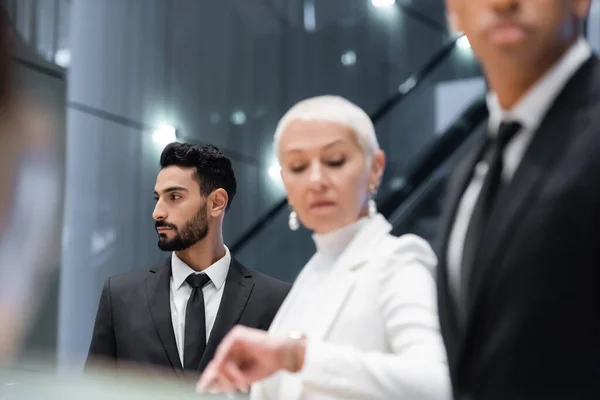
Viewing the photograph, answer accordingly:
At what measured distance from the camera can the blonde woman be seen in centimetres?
88

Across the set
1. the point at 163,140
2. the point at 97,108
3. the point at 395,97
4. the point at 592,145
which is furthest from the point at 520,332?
the point at 395,97

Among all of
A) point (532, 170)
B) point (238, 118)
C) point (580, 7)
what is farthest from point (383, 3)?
point (532, 170)

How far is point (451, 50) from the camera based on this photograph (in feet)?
12.1

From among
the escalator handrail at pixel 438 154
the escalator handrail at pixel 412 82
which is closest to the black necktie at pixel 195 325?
the escalator handrail at pixel 438 154

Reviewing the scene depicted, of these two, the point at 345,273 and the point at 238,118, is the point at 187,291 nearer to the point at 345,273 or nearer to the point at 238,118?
the point at 345,273

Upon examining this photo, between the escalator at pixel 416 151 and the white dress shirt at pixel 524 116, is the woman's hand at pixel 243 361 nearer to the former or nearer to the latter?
the white dress shirt at pixel 524 116

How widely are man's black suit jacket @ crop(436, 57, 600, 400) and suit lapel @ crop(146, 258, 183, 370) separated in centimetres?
121

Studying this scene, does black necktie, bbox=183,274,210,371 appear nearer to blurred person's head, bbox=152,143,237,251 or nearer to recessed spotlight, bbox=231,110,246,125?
blurred person's head, bbox=152,143,237,251

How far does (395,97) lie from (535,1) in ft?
10.6

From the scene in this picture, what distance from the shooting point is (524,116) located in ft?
2.26

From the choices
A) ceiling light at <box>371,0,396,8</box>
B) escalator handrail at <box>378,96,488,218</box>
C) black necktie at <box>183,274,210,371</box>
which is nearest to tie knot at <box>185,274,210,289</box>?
black necktie at <box>183,274,210,371</box>

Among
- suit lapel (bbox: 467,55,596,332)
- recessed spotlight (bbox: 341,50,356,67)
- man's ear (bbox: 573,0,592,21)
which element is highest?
recessed spotlight (bbox: 341,50,356,67)

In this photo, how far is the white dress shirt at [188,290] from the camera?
180 centimetres

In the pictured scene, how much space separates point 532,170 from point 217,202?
1.27 metres
